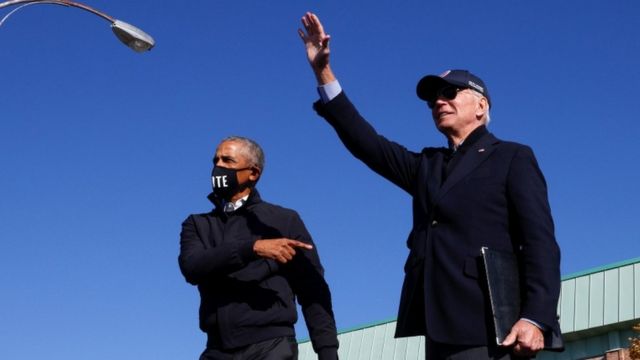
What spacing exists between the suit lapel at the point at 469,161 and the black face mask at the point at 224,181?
1.68m

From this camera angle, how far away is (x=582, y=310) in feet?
97.9

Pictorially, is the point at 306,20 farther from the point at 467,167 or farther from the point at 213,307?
the point at 213,307

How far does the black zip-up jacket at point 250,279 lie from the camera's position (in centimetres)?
616

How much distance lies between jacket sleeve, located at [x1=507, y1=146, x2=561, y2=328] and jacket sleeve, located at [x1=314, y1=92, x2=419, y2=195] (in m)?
0.57

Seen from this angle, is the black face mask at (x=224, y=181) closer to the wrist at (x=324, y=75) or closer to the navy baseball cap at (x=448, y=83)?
the wrist at (x=324, y=75)

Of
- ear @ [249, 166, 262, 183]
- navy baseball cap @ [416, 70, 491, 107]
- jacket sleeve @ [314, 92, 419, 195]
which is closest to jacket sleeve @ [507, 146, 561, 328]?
navy baseball cap @ [416, 70, 491, 107]

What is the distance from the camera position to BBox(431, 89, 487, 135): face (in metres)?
5.45

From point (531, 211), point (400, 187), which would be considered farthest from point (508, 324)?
point (400, 187)

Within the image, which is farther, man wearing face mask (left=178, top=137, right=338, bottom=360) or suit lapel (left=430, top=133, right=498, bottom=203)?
man wearing face mask (left=178, top=137, right=338, bottom=360)

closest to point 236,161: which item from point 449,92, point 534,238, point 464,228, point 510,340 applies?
point 449,92

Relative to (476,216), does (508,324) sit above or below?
below

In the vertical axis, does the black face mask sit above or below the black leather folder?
above

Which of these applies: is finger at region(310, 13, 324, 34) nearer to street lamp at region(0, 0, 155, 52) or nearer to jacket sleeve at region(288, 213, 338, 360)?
jacket sleeve at region(288, 213, 338, 360)

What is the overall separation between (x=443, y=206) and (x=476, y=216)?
174mm
